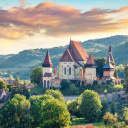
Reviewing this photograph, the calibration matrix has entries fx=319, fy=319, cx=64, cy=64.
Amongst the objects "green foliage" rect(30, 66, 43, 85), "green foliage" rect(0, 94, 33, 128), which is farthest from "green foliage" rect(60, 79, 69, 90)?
"green foliage" rect(0, 94, 33, 128)

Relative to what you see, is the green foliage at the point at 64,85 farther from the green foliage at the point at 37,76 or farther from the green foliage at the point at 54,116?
the green foliage at the point at 54,116

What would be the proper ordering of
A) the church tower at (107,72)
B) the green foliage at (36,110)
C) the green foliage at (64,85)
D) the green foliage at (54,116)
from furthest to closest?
the church tower at (107,72)
the green foliage at (64,85)
the green foliage at (36,110)
the green foliage at (54,116)

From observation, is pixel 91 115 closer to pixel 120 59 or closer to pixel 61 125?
pixel 61 125

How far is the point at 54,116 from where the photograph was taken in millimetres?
53438

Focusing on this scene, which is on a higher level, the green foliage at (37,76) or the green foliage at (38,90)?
the green foliage at (37,76)

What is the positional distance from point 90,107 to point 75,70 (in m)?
22.6

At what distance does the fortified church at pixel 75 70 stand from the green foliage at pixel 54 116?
2859cm

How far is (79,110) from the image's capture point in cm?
6825

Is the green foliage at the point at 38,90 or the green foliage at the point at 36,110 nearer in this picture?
the green foliage at the point at 36,110

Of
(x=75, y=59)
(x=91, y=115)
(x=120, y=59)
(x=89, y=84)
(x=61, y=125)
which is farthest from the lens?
(x=120, y=59)

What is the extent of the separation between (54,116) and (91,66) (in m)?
31.4

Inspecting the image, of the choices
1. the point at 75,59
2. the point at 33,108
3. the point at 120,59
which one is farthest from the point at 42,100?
the point at 120,59

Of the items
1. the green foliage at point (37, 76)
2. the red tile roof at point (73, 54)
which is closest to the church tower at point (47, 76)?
the red tile roof at point (73, 54)

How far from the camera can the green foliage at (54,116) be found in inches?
2083
